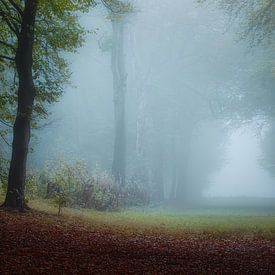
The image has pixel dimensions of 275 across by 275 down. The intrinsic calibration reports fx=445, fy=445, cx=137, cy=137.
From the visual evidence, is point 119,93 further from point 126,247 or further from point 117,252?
point 117,252

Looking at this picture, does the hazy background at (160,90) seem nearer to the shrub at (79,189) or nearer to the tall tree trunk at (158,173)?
the tall tree trunk at (158,173)

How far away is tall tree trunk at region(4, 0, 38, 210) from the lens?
45.0 ft

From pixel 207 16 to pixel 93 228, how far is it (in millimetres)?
32296

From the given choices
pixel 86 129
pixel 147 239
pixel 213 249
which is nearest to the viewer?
pixel 213 249

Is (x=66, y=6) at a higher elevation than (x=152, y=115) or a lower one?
lower

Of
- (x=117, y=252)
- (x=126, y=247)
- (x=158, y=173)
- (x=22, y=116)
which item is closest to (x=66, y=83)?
(x=22, y=116)

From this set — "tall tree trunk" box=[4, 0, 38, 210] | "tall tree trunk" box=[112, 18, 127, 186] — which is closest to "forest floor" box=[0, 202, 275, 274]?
"tall tree trunk" box=[4, 0, 38, 210]

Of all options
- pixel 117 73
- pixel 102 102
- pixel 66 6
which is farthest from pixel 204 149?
pixel 66 6

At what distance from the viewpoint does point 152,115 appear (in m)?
44.2

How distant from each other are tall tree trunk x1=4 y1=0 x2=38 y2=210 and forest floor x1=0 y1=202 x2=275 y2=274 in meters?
0.74

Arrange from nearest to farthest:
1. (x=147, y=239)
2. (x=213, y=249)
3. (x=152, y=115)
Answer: (x=213, y=249)
(x=147, y=239)
(x=152, y=115)

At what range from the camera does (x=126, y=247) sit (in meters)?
9.49

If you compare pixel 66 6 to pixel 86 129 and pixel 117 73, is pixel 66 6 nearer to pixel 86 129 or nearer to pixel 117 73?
pixel 117 73

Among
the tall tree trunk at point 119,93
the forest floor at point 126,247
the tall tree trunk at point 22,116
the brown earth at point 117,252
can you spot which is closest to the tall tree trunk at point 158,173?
the tall tree trunk at point 119,93
